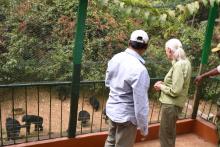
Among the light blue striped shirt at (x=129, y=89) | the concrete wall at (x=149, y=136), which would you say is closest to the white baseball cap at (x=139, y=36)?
the light blue striped shirt at (x=129, y=89)

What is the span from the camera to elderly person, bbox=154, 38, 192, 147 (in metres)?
3.70

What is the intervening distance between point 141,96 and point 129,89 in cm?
16

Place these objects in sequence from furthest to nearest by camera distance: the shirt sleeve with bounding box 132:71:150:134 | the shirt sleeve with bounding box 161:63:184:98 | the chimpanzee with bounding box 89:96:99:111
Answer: the chimpanzee with bounding box 89:96:99:111 < the shirt sleeve with bounding box 161:63:184:98 < the shirt sleeve with bounding box 132:71:150:134

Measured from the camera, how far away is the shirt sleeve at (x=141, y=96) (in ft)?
9.82

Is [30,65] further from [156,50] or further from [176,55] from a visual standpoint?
[176,55]

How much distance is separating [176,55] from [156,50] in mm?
3776

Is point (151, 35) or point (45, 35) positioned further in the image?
point (151, 35)

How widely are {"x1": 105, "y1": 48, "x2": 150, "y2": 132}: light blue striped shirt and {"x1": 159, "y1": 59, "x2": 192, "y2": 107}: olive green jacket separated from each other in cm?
67

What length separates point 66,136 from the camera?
4.27m

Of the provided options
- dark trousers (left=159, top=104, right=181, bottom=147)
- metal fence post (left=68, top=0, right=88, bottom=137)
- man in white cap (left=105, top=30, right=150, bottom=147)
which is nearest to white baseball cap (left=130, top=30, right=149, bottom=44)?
man in white cap (left=105, top=30, right=150, bottom=147)

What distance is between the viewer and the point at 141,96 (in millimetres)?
3033

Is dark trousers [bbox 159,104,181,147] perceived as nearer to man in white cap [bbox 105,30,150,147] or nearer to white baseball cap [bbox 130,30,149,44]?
man in white cap [bbox 105,30,150,147]

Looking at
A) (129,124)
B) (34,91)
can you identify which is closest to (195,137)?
(129,124)

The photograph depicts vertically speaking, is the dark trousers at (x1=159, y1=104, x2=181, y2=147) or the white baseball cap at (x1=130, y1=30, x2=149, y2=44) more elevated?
the white baseball cap at (x1=130, y1=30, x2=149, y2=44)
